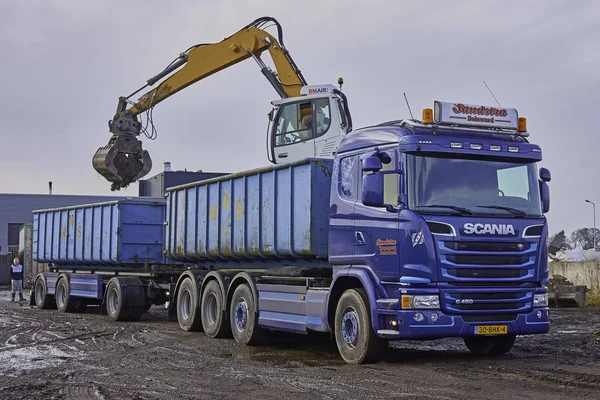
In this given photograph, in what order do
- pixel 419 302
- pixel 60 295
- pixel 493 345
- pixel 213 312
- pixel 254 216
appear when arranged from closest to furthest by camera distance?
pixel 419 302 → pixel 493 345 → pixel 254 216 → pixel 213 312 → pixel 60 295

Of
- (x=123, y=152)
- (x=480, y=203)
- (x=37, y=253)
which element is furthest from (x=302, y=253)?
(x=37, y=253)

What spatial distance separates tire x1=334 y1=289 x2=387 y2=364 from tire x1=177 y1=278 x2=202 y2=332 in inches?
200

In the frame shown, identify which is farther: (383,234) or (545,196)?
(545,196)

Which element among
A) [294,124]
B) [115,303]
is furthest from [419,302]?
[115,303]

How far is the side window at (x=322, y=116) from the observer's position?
1567 centimetres

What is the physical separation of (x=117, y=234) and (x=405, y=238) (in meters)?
11.3

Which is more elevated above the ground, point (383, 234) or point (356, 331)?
point (383, 234)

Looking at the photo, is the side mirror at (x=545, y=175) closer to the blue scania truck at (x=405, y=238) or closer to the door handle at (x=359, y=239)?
the blue scania truck at (x=405, y=238)

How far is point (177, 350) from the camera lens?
1338 cm

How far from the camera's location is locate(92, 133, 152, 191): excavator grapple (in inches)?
822

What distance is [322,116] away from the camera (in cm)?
1578

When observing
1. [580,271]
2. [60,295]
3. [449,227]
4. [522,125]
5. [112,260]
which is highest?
[522,125]

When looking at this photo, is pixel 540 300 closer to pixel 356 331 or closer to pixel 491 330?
pixel 491 330

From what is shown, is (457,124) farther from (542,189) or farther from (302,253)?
(302,253)
